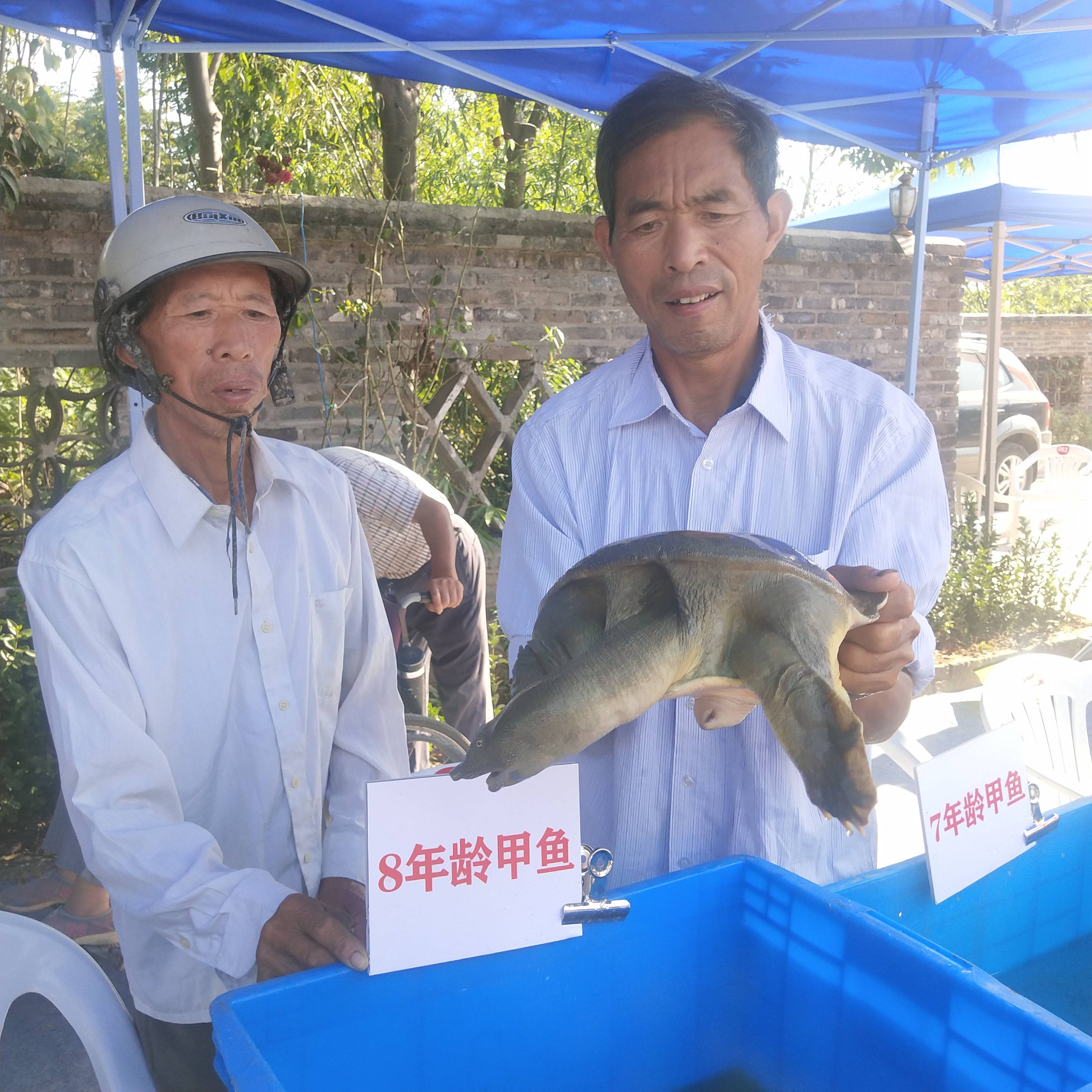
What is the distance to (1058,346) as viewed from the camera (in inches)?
755

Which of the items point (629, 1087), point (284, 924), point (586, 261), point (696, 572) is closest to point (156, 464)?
point (284, 924)

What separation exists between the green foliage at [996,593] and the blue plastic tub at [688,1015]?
5.17m

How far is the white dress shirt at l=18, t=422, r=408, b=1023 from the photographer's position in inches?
59.5

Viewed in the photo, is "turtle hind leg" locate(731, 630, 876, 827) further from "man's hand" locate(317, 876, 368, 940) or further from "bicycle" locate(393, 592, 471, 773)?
"bicycle" locate(393, 592, 471, 773)

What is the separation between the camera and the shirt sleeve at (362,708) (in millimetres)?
1871

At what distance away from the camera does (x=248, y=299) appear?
186cm

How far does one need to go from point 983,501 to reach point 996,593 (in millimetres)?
1584

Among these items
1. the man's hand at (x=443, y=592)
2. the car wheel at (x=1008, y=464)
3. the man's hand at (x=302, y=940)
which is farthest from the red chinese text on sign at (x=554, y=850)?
the car wheel at (x=1008, y=464)

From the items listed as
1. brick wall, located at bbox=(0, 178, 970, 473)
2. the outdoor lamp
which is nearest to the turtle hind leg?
brick wall, located at bbox=(0, 178, 970, 473)

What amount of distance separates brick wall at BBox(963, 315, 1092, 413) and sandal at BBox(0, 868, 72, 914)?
1842cm

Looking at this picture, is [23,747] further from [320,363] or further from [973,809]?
[973,809]

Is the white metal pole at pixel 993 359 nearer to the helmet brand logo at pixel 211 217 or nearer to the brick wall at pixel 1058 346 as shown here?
the helmet brand logo at pixel 211 217

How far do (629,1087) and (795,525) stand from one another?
0.89 m

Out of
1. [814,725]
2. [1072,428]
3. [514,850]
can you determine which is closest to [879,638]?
[814,725]
